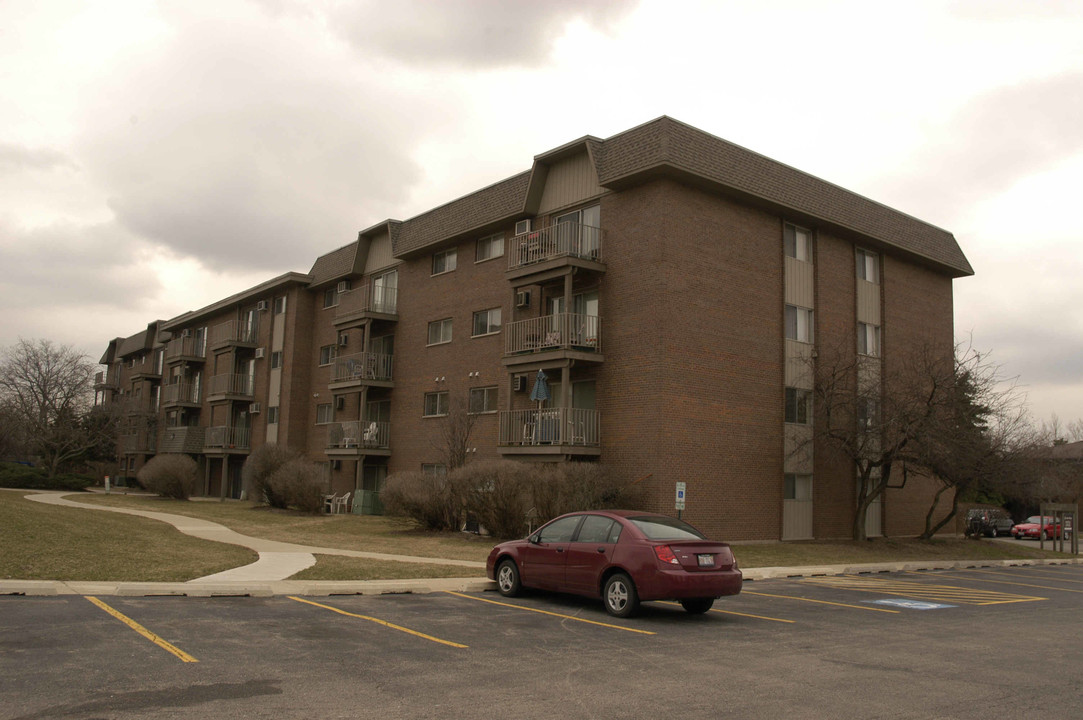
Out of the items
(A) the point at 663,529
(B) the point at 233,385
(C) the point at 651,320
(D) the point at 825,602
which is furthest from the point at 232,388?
(A) the point at 663,529

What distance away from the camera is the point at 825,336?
2805 cm

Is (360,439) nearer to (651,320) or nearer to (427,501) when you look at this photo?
(427,501)

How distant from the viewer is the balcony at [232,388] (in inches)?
1800

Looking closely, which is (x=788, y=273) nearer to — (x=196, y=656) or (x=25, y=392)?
(x=196, y=656)

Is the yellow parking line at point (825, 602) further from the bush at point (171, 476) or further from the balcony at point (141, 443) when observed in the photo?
the balcony at point (141, 443)

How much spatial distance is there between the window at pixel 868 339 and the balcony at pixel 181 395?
3774cm

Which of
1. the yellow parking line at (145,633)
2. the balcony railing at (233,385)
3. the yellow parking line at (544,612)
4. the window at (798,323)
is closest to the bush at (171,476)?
the balcony railing at (233,385)

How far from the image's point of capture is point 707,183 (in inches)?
965

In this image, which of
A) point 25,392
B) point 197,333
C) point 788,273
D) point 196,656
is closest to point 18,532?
point 196,656

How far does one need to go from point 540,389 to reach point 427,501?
4.74 meters

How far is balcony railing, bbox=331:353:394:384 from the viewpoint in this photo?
116ft

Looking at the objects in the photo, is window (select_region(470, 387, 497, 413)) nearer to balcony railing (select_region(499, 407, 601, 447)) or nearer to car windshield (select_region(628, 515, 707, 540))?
balcony railing (select_region(499, 407, 601, 447))

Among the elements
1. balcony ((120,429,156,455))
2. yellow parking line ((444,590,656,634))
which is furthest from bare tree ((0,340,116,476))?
yellow parking line ((444,590,656,634))

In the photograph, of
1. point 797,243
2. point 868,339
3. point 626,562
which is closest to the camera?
point 626,562
